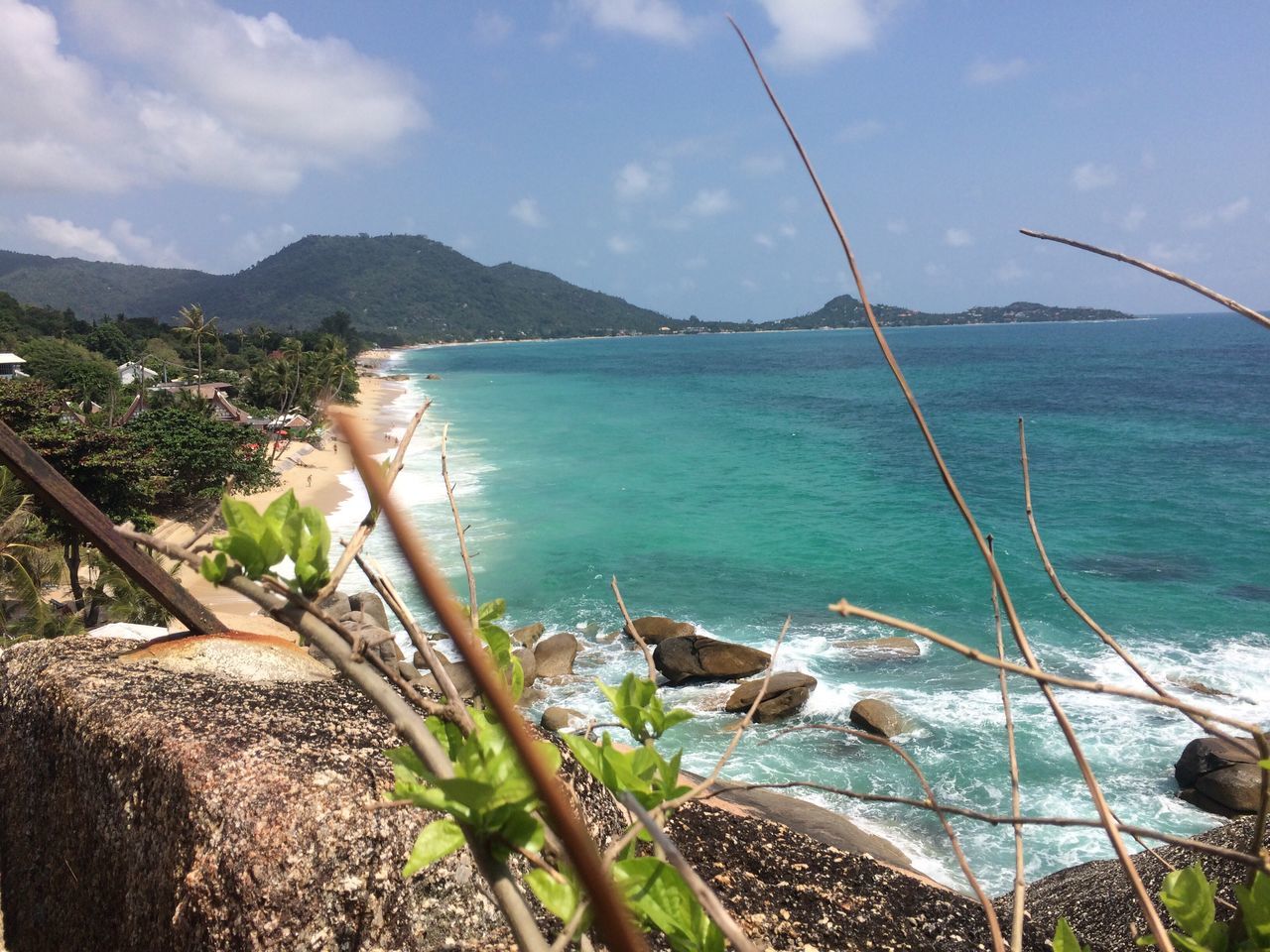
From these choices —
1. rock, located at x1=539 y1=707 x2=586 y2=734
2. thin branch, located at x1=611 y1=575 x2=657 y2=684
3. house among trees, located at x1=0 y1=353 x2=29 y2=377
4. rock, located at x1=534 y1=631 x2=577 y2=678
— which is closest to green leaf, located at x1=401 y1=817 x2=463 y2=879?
thin branch, located at x1=611 y1=575 x2=657 y2=684

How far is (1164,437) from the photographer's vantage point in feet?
135

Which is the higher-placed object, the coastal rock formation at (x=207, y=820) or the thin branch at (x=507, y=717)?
the thin branch at (x=507, y=717)

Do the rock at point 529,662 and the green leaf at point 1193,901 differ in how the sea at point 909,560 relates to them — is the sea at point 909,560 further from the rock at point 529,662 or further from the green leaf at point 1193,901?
the green leaf at point 1193,901

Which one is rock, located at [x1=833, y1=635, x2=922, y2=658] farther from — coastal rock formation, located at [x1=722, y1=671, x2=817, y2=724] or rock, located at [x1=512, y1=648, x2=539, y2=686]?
rock, located at [x1=512, y1=648, x2=539, y2=686]

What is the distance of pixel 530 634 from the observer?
16.7 m

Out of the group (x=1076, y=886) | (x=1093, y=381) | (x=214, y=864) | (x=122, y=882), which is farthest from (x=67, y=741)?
(x=1093, y=381)

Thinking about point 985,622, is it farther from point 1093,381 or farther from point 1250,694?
point 1093,381

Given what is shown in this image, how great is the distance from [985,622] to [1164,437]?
3042 cm

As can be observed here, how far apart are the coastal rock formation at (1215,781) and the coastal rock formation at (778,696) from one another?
17.7 feet

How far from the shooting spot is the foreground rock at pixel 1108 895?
4988mm

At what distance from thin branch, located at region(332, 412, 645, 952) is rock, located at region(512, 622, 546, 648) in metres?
16.2

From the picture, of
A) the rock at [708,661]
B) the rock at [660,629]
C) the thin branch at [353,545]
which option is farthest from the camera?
the rock at [660,629]

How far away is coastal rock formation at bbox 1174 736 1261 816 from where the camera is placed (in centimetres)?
1125

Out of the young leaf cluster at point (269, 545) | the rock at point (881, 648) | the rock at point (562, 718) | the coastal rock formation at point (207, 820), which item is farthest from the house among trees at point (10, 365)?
the young leaf cluster at point (269, 545)
